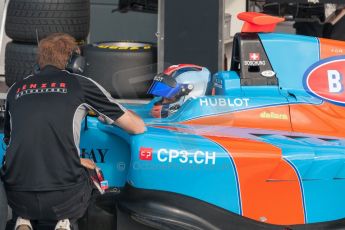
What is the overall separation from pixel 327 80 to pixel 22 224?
6.76 ft

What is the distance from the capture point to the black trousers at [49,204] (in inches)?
149

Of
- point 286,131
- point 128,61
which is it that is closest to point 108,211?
point 286,131

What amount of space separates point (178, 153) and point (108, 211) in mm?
546

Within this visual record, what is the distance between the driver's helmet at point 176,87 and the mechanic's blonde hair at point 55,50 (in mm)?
849

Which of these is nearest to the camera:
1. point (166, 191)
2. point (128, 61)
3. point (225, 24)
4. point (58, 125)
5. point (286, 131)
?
point (58, 125)

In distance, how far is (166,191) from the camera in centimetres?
402

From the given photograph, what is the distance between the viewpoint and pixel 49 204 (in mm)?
3781

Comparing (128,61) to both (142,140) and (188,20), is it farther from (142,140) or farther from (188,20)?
(142,140)

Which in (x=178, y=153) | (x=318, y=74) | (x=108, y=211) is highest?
(x=318, y=74)

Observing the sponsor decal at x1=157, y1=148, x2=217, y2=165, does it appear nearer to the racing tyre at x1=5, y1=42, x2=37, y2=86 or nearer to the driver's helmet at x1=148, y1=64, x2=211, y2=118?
the driver's helmet at x1=148, y1=64, x2=211, y2=118

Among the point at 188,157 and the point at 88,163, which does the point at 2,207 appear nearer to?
the point at 88,163

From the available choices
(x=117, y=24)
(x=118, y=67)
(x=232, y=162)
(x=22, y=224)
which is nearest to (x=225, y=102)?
(x=232, y=162)

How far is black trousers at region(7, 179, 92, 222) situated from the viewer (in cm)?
378

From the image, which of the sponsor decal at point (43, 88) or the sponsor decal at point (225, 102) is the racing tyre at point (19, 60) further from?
the sponsor decal at point (43, 88)
